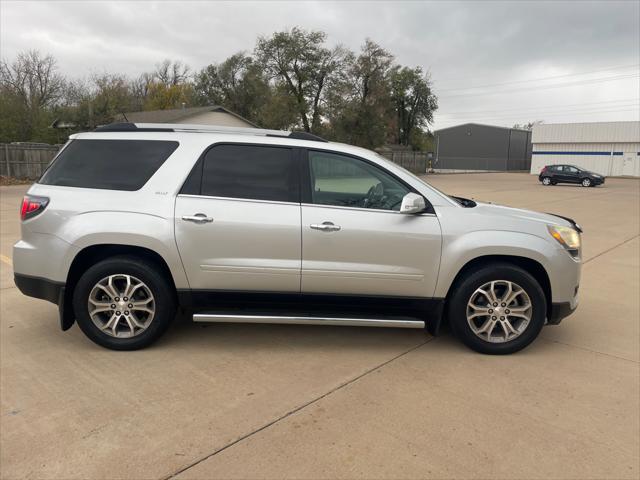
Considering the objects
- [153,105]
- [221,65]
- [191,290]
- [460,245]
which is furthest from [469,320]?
[153,105]

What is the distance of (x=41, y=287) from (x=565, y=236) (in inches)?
176

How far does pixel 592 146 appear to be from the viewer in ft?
157

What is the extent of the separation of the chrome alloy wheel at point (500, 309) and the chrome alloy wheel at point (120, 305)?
107 inches

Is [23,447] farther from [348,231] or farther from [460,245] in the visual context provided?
[460,245]

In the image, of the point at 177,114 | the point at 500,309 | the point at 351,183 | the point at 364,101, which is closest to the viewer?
the point at 500,309

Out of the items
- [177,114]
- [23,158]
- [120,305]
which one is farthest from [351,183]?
[177,114]

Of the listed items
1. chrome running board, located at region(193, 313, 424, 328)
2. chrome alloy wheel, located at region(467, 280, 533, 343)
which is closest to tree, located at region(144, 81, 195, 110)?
chrome running board, located at region(193, 313, 424, 328)

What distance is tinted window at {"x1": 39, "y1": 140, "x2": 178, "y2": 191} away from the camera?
12.8 feet

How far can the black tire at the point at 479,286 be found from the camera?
386 cm

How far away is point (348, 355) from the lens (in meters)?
3.97

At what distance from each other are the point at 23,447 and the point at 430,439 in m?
2.36

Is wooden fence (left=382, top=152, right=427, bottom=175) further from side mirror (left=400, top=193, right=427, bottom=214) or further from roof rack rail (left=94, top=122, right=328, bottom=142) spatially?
side mirror (left=400, top=193, right=427, bottom=214)

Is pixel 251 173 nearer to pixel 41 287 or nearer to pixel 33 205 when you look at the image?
pixel 33 205

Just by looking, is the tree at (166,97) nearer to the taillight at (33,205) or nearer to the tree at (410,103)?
the tree at (410,103)
